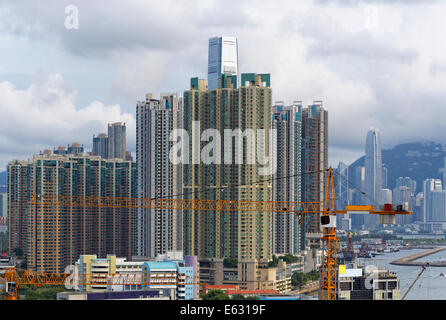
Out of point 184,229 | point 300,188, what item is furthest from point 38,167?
point 300,188

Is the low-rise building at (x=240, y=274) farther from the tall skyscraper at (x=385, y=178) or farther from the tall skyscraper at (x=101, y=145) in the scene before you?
the tall skyscraper at (x=385, y=178)

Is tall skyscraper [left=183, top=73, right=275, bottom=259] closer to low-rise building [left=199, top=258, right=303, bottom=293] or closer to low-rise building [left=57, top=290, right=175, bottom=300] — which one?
low-rise building [left=199, top=258, right=303, bottom=293]

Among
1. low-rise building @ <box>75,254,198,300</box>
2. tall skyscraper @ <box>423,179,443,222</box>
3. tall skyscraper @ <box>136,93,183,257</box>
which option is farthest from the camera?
tall skyscraper @ <box>423,179,443,222</box>

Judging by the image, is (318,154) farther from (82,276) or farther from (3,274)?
(3,274)

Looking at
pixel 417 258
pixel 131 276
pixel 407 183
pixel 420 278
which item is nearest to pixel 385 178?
pixel 407 183

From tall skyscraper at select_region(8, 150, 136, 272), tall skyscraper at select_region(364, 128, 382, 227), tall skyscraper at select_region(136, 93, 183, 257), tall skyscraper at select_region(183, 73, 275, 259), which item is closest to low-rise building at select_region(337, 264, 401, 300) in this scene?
tall skyscraper at select_region(183, 73, 275, 259)

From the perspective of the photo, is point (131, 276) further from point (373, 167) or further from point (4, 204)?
point (373, 167)
